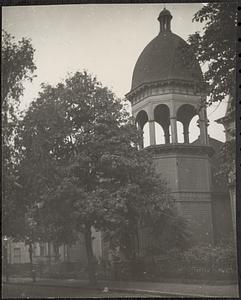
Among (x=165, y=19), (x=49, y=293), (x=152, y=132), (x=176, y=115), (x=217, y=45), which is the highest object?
(x=165, y=19)

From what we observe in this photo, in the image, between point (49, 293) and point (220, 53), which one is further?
point (220, 53)

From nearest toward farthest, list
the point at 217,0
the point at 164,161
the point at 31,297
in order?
1. the point at 31,297
2. the point at 217,0
3. the point at 164,161

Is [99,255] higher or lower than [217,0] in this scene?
lower

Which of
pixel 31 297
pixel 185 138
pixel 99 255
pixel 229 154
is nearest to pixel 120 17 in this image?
pixel 185 138

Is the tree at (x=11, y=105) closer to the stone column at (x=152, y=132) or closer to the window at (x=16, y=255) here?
the window at (x=16, y=255)

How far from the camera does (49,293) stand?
6.61 m

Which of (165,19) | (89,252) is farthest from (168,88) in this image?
(89,252)

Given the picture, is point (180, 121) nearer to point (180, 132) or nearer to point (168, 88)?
point (180, 132)

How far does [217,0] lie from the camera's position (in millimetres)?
6988

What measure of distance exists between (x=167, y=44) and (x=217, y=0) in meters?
0.95

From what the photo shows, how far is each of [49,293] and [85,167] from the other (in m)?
1.87

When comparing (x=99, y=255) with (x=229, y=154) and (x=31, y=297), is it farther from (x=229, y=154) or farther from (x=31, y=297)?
(x=229, y=154)

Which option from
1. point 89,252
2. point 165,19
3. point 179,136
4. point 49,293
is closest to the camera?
point 49,293

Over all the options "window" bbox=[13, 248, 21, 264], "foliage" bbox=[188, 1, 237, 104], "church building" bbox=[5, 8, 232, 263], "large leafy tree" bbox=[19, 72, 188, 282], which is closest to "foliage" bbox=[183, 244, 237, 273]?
"church building" bbox=[5, 8, 232, 263]
